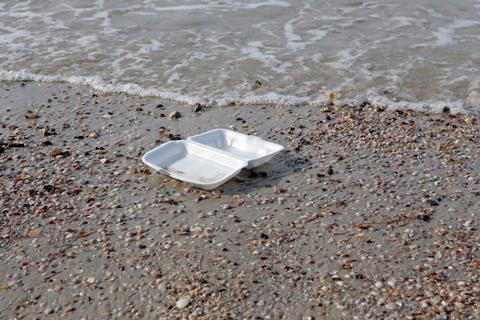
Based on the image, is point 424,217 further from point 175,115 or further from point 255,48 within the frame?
point 255,48

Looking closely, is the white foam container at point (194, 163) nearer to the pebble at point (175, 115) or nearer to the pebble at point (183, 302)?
the pebble at point (175, 115)

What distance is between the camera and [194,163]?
16.9 feet

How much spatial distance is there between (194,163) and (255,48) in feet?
11.7

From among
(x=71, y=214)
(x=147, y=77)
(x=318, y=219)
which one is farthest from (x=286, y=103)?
(x=71, y=214)

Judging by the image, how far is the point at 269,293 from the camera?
3629mm

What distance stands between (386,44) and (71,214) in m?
5.25

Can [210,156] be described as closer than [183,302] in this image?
No

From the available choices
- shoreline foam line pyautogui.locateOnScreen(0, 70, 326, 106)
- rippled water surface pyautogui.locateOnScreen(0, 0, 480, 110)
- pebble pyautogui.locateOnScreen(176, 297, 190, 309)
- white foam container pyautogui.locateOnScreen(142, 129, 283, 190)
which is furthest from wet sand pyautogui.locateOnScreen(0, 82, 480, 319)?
rippled water surface pyautogui.locateOnScreen(0, 0, 480, 110)

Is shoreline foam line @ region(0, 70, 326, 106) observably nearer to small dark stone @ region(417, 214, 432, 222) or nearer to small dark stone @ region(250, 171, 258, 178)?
small dark stone @ region(250, 171, 258, 178)

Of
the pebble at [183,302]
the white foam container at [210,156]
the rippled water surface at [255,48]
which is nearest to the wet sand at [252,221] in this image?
the pebble at [183,302]

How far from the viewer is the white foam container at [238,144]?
5.20 meters

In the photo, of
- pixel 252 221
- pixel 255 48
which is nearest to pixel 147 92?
pixel 255 48

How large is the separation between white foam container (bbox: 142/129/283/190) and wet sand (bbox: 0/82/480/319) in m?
0.11

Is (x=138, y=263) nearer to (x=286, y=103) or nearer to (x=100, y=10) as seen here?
(x=286, y=103)
